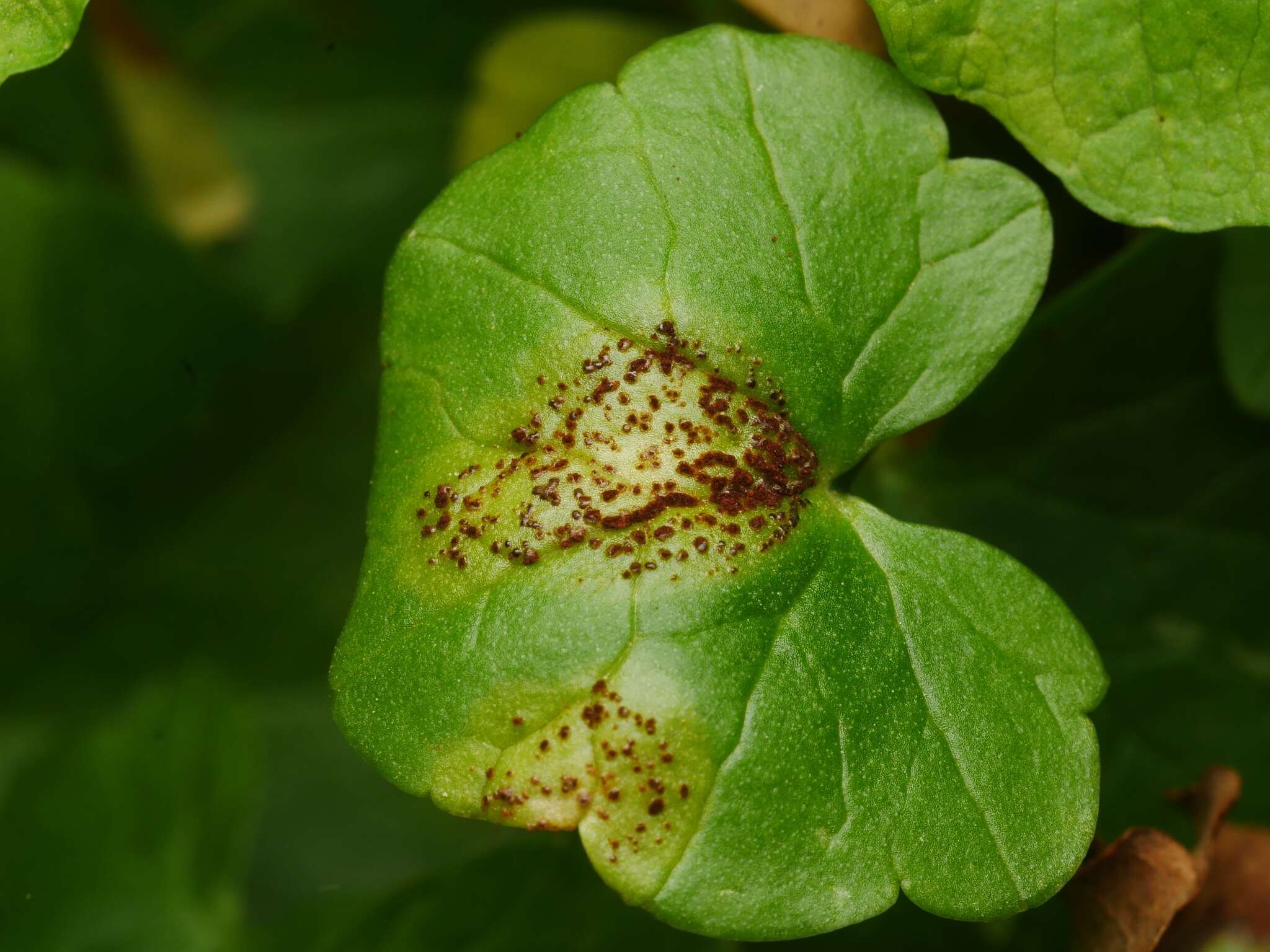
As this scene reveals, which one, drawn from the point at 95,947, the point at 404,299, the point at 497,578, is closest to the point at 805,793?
the point at 497,578

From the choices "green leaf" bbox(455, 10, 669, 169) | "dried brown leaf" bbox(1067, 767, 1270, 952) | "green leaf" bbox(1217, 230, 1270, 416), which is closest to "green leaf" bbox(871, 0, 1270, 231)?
"green leaf" bbox(1217, 230, 1270, 416)

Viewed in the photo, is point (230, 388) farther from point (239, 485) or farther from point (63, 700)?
point (63, 700)

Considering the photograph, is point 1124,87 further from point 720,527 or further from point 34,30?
point 34,30

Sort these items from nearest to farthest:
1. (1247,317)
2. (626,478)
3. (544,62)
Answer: (626,478), (1247,317), (544,62)

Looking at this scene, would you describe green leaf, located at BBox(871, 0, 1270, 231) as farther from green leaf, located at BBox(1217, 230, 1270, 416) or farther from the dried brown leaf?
the dried brown leaf

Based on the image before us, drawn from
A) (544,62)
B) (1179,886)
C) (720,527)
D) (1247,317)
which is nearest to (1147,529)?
(1247,317)

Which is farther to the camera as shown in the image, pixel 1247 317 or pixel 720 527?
pixel 1247 317

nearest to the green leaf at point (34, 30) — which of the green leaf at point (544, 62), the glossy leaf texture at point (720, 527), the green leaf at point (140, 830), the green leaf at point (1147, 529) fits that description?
the glossy leaf texture at point (720, 527)
